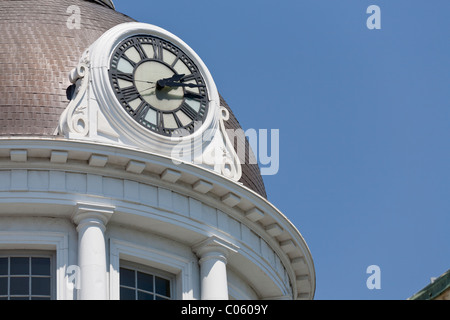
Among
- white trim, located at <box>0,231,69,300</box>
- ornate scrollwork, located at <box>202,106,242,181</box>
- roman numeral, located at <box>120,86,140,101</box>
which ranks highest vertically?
roman numeral, located at <box>120,86,140,101</box>

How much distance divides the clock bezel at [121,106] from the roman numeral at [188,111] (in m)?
0.22

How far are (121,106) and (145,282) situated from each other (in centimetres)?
366

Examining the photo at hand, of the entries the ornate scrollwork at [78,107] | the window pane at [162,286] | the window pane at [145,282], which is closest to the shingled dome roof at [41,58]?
the ornate scrollwork at [78,107]

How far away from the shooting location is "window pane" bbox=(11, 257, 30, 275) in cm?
3703

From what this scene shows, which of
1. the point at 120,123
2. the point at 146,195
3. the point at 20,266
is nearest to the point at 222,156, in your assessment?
the point at 146,195

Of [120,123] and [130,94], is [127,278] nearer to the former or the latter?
[120,123]

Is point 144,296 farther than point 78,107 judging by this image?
No

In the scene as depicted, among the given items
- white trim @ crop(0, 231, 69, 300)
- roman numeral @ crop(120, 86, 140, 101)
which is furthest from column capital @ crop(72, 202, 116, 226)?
roman numeral @ crop(120, 86, 140, 101)

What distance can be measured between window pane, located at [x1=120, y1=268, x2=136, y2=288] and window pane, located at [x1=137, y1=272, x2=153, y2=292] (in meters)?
0.15

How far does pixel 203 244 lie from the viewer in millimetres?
38531

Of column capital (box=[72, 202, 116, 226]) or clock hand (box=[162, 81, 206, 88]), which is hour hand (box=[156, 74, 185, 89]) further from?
column capital (box=[72, 202, 116, 226])

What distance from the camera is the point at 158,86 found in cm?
3872
